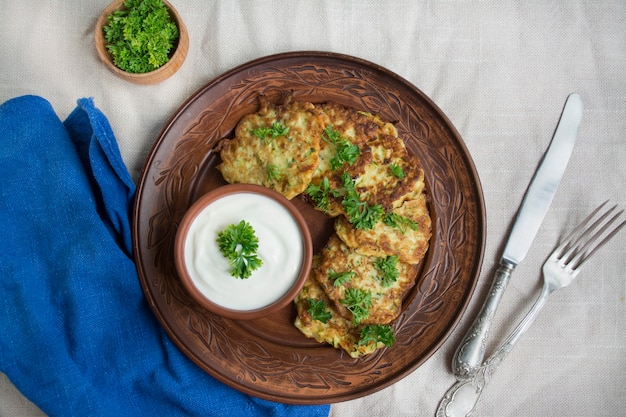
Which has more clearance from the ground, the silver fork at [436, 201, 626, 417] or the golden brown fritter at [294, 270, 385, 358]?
the golden brown fritter at [294, 270, 385, 358]

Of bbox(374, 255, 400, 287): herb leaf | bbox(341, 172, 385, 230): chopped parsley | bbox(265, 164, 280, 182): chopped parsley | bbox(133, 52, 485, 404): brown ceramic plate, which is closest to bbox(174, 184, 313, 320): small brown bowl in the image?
bbox(265, 164, 280, 182): chopped parsley

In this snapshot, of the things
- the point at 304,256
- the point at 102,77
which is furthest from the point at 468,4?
the point at 102,77

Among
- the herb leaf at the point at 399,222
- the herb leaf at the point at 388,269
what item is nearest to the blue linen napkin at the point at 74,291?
the herb leaf at the point at 388,269

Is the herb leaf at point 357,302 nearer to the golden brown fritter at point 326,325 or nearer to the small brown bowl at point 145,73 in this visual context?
the golden brown fritter at point 326,325

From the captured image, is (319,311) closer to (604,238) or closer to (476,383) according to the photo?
(476,383)

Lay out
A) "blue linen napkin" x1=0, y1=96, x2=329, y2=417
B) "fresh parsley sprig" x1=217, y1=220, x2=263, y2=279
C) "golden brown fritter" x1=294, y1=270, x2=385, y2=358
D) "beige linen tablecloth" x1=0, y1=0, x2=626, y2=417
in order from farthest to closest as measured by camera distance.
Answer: "beige linen tablecloth" x1=0, y1=0, x2=626, y2=417 → "golden brown fritter" x1=294, y1=270, x2=385, y2=358 → "blue linen napkin" x1=0, y1=96, x2=329, y2=417 → "fresh parsley sprig" x1=217, y1=220, x2=263, y2=279

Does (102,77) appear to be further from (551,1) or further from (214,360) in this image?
(551,1)

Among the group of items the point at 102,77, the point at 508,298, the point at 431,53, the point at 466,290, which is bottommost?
the point at 508,298

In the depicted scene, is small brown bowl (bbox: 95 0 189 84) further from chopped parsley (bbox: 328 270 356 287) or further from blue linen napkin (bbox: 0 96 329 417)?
chopped parsley (bbox: 328 270 356 287)
